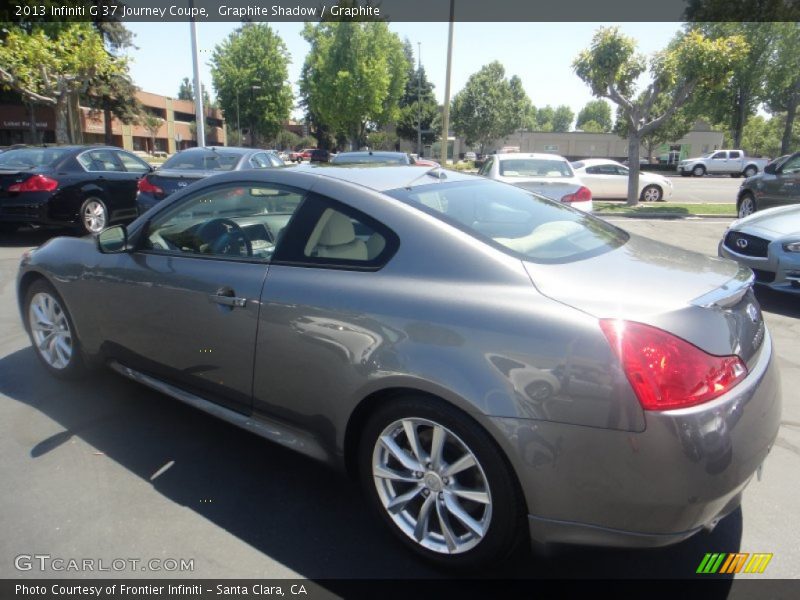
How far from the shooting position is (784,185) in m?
10.2

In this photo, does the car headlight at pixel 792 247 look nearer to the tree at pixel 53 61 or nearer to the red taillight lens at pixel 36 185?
the red taillight lens at pixel 36 185

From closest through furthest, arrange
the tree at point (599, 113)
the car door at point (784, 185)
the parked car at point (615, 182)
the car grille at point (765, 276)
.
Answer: the car grille at point (765, 276)
the car door at point (784, 185)
the parked car at point (615, 182)
the tree at point (599, 113)

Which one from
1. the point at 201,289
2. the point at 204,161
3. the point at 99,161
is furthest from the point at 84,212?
the point at 201,289

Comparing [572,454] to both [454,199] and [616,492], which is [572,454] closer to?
[616,492]

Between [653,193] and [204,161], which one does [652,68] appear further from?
[204,161]

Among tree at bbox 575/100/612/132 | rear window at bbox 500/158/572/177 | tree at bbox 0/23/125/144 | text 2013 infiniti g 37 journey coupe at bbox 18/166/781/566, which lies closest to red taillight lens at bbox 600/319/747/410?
text 2013 infiniti g 37 journey coupe at bbox 18/166/781/566

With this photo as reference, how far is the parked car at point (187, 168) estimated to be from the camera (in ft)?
27.8

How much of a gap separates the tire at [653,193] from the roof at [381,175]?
17.3 metres

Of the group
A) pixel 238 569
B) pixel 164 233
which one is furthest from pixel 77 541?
pixel 164 233

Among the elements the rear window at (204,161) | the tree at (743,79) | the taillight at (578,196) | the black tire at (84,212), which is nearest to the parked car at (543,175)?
the taillight at (578,196)

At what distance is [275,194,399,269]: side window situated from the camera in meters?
2.46

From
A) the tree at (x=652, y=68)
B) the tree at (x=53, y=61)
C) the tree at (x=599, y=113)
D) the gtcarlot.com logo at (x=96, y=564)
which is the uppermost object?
the tree at (x=599, y=113)

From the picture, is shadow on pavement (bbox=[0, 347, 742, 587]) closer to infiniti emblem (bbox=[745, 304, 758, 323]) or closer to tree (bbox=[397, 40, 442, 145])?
infiniti emblem (bbox=[745, 304, 758, 323])

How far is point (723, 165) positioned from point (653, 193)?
2680 centimetres
